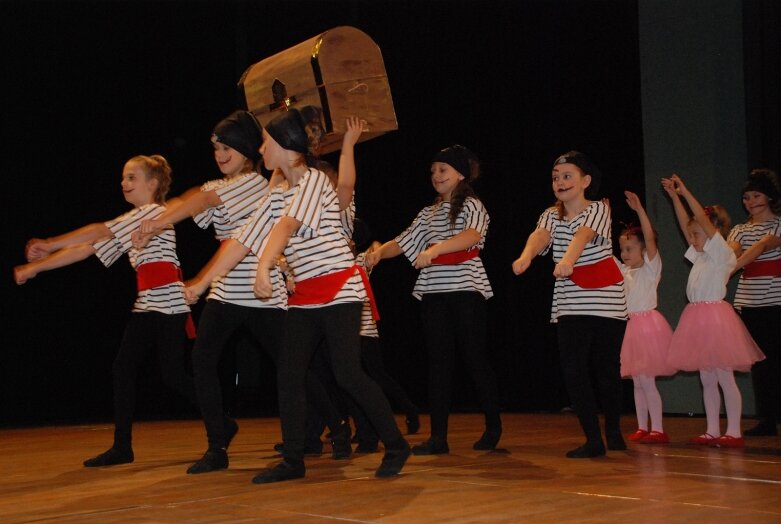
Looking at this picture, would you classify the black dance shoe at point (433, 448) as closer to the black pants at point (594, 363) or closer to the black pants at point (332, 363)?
the black pants at point (594, 363)

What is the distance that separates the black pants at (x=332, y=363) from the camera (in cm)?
361

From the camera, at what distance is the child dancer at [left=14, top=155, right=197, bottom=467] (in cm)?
441

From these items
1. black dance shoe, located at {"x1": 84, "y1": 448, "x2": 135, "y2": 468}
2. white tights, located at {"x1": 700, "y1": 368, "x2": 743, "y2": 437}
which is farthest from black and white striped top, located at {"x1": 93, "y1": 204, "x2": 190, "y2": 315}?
white tights, located at {"x1": 700, "y1": 368, "x2": 743, "y2": 437}

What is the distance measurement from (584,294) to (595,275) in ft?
0.35

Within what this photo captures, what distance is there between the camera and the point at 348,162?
4.07 meters

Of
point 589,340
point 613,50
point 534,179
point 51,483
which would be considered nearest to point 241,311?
point 51,483

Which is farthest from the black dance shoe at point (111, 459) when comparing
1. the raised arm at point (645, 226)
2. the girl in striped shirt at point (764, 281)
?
the girl in striped shirt at point (764, 281)

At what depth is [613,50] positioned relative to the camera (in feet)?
24.3

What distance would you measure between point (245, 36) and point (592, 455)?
16.4 ft

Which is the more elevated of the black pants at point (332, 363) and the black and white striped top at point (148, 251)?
the black and white striped top at point (148, 251)

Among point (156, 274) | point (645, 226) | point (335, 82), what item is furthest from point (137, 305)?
point (645, 226)

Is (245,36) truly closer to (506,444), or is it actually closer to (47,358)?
(47,358)

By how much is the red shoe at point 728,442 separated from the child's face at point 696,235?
1016 mm

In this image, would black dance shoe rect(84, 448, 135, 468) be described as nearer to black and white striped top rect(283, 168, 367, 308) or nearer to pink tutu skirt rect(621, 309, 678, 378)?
black and white striped top rect(283, 168, 367, 308)
